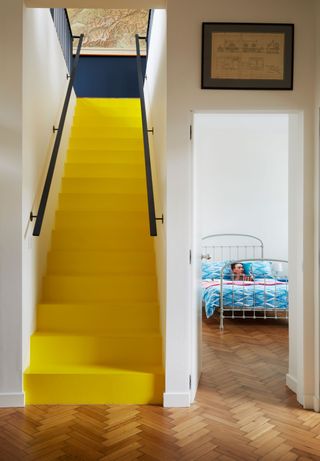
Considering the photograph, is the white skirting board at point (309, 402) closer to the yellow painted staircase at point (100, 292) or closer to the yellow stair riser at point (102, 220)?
the yellow painted staircase at point (100, 292)

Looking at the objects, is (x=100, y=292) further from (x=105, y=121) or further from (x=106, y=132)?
(x=105, y=121)

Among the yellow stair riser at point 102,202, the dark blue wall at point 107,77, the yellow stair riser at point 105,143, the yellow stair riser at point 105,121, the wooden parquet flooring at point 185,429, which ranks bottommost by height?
the wooden parquet flooring at point 185,429

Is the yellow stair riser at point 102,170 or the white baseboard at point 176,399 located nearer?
the white baseboard at point 176,399

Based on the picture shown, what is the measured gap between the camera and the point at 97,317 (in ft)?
13.4

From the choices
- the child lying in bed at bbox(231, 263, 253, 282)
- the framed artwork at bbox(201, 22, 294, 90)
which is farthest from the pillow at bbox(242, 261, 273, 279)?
the framed artwork at bbox(201, 22, 294, 90)

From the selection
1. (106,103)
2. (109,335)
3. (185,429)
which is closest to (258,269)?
(106,103)

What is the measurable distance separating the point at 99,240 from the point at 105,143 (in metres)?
1.77

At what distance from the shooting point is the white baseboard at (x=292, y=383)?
373 cm

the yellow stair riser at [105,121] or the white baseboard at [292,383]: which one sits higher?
the yellow stair riser at [105,121]

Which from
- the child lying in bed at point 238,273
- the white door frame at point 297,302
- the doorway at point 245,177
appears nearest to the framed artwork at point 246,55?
the white door frame at point 297,302

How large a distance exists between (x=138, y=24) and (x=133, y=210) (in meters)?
4.84

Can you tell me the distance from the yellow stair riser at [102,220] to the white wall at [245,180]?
326cm

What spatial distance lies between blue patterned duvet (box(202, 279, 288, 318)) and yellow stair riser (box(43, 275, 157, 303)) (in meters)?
1.87

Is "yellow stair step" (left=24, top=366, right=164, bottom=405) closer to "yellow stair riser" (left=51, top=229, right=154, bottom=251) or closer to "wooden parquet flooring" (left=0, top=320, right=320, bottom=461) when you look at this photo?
"wooden parquet flooring" (left=0, top=320, right=320, bottom=461)
